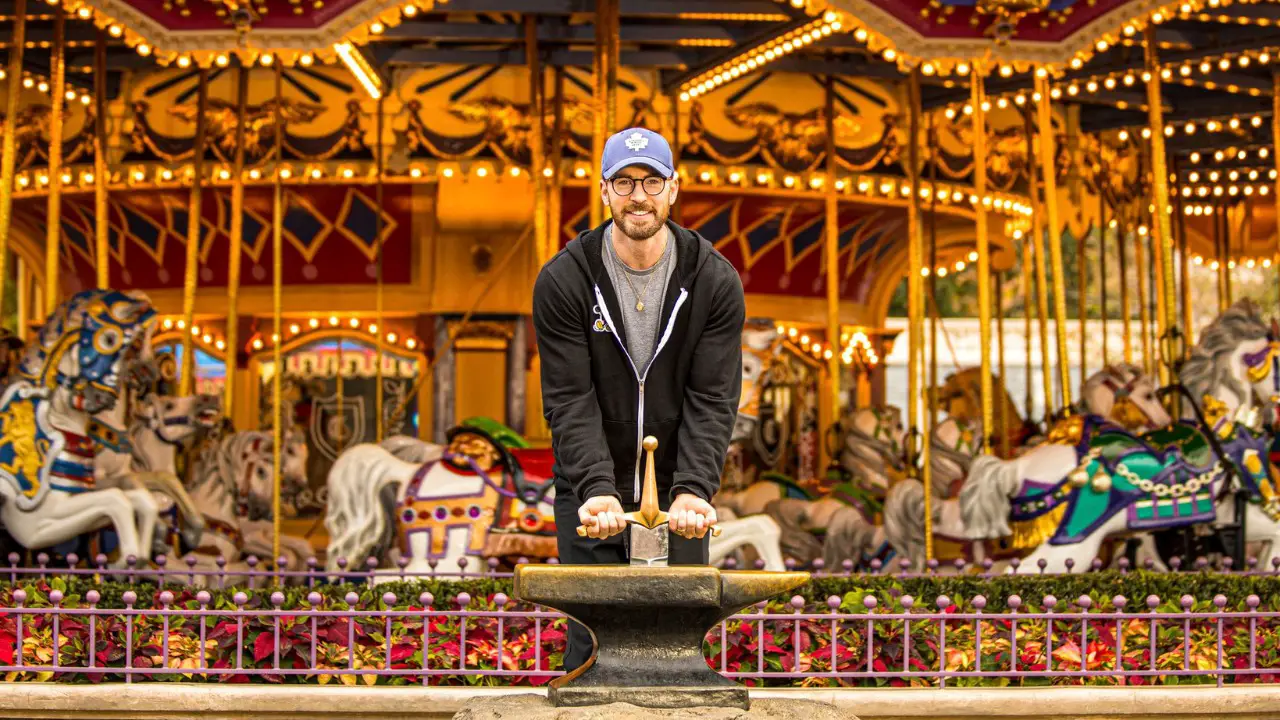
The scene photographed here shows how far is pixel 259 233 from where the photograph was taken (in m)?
16.1

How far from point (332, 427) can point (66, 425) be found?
699 centimetres

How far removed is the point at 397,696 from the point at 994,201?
34.7ft

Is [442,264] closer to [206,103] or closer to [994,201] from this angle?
[206,103]

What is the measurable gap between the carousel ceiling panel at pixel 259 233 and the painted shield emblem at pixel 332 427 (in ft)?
4.12

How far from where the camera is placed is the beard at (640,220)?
146 inches

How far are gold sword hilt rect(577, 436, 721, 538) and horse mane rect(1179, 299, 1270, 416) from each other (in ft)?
25.3

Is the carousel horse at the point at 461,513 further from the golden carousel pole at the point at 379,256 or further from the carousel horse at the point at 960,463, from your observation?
the golden carousel pole at the point at 379,256

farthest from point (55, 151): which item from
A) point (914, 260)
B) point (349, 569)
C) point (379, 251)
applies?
point (914, 260)

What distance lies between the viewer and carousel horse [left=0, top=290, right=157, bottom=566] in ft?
31.4

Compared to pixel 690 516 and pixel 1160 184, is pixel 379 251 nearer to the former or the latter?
pixel 1160 184

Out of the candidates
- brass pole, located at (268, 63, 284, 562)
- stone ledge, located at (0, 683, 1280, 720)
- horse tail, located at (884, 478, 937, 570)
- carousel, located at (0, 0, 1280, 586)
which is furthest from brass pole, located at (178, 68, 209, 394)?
stone ledge, located at (0, 683, 1280, 720)

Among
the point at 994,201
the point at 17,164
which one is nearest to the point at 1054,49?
the point at 994,201

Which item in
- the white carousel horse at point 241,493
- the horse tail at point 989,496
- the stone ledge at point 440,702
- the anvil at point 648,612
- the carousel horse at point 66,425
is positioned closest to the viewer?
the anvil at point 648,612

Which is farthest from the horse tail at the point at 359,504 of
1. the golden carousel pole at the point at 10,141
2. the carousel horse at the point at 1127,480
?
the carousel horse at the point at 1127,480
